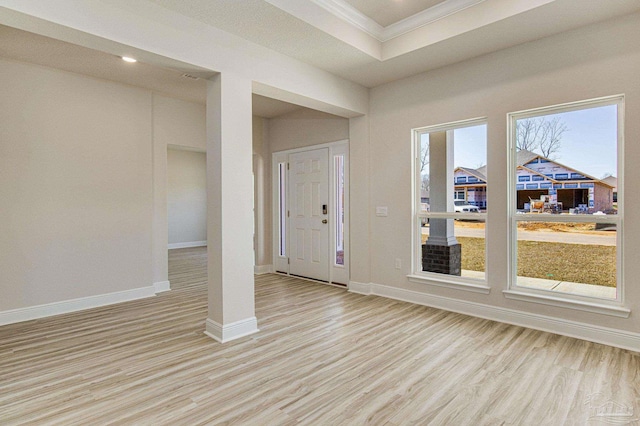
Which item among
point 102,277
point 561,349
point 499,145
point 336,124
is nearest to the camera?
point 561,349

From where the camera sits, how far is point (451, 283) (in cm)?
405

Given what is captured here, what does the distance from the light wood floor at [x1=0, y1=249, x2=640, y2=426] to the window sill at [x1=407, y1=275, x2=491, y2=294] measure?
0.35m

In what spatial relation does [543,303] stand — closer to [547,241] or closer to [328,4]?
[547,241]

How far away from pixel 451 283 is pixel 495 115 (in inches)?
74.4

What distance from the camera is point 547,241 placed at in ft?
11.4

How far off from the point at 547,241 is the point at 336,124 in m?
3.10

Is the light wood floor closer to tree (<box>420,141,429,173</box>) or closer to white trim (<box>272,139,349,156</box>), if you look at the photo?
tree (<box>420,141,429,173</box>)

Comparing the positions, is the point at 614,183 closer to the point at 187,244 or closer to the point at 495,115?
the point at 495,115

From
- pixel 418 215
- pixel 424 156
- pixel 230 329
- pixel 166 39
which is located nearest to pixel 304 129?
pixel 424 156

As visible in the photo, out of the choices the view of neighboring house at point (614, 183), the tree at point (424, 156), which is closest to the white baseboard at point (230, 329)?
the tree at point (424, 156)

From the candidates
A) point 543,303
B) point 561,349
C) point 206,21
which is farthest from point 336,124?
point 561,349

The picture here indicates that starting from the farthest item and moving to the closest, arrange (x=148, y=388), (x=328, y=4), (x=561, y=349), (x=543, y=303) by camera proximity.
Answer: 1. (x=543, y=303)
2. (x=328, y=4)
3. (x=561, y=349)
4. (x=148, y=388)

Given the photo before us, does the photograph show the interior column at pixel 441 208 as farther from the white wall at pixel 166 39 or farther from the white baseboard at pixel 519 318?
the white wall at pixel 166 39

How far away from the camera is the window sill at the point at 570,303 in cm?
300
